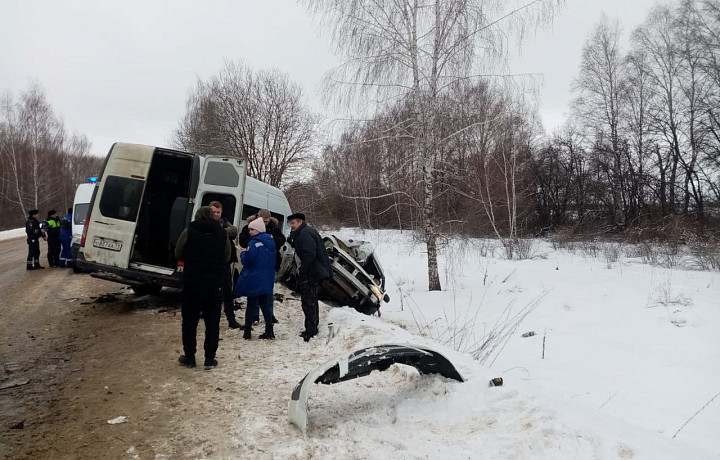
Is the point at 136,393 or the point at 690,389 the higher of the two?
the point at 136,393

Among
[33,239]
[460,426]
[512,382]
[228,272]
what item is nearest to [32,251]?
[33,239]

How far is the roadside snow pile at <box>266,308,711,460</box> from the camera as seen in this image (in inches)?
102

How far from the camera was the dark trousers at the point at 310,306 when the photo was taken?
18.9 feet

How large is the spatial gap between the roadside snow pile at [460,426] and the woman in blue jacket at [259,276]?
2015 millimetres

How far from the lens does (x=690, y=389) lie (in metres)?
4.72

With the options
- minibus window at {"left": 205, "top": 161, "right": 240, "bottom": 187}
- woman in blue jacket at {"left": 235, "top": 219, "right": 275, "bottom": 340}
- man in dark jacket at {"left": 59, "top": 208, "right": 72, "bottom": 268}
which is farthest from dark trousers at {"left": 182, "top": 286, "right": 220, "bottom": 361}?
man in dark jacket at {"left": 59, "top": 208, "right": 72, "bottom": 268}

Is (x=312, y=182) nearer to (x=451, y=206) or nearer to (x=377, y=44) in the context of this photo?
(x=451, y=206)

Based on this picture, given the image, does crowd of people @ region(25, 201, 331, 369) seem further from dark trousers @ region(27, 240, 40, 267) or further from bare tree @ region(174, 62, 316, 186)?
bare tree @ region(174, 62, 316, 186)

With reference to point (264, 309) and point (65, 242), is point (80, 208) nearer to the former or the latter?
point (65, 242)

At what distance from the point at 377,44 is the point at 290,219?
6.10m

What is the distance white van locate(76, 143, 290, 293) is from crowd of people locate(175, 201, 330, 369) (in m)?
1.20

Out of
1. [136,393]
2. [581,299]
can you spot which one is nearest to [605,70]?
[581,299]

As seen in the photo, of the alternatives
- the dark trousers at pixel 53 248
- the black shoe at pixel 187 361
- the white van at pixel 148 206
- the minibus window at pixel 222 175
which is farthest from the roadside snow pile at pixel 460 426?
the dark trousers at pixel 53 248

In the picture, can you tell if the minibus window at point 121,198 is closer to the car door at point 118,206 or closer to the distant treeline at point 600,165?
the car door at point 118,206
